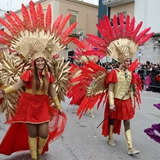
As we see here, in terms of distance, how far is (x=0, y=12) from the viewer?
40438 mm

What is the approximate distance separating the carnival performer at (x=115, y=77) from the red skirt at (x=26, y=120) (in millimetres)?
662

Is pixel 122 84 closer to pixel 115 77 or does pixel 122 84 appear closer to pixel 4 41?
pixel 115 77

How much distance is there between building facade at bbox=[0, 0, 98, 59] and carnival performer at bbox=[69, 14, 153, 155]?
2212 cm

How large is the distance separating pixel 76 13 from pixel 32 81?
2675 centimetres

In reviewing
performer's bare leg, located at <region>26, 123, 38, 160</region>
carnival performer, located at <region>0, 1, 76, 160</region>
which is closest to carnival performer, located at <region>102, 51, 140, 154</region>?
carnival performer, located at <region>0, 1, 76, 160</region>

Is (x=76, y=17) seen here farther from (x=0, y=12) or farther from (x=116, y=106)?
(x=116, y=106)

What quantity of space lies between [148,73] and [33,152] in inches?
382

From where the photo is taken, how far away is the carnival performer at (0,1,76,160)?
3059 millimetres

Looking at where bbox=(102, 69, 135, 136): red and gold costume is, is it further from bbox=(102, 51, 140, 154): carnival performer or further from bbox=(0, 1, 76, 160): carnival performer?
bbox=(0, 1, 76, 160): carnival performer

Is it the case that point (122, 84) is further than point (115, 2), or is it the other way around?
point (115, 2)

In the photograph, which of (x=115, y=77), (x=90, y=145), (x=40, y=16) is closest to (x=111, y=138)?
(x=90, y=145)

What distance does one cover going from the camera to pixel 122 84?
393 centimetres

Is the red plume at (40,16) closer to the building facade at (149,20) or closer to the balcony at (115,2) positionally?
the building facade at (149,20)

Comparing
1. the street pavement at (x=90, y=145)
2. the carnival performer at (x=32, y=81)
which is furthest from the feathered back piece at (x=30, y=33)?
the street pavement at (x=90, y=145)
